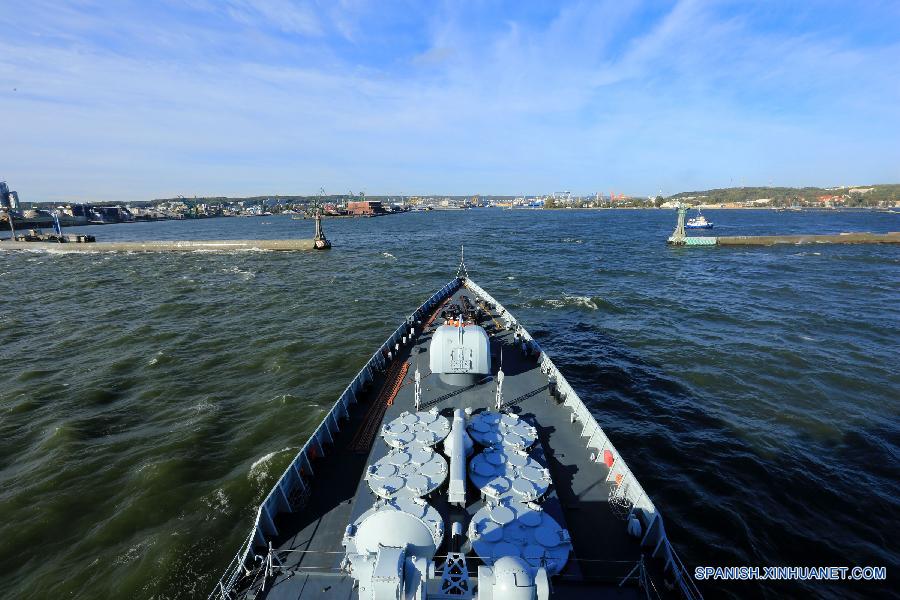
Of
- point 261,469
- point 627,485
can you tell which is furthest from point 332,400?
point 627,485

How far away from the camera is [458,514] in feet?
46.4

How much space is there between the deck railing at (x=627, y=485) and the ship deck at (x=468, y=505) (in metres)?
0.44

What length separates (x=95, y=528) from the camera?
66.9ft

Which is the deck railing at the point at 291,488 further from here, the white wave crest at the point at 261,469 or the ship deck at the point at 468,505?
the white wave crest at the point at 261,469

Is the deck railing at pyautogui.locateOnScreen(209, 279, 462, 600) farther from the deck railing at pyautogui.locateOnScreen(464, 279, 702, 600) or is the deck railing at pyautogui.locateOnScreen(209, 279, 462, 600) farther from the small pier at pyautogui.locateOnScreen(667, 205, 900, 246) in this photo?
the small pier at pyautogui.locateOnScreen(667, 205, 900, 246)

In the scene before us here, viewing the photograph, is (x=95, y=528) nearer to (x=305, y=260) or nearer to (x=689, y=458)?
(x=689, y=458)

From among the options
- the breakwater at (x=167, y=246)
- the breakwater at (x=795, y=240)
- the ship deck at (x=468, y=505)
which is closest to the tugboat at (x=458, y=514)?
the ship deck at (x=468, y=505)

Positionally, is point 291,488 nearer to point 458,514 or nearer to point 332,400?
point 458,514

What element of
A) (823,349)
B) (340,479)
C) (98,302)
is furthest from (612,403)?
(98,302)

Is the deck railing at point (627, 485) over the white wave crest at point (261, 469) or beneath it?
over

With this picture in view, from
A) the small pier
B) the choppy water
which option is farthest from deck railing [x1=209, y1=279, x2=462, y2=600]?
the small pier

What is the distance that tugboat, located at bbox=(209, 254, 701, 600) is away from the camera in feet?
30.6

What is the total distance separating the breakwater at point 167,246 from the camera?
396ft

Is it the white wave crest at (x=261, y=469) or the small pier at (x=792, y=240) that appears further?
the small pier at (x=792, y=240)
